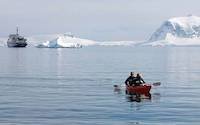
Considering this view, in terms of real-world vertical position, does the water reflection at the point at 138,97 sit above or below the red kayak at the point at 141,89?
below

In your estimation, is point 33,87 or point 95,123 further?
point 33,87

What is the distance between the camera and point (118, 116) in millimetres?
32781

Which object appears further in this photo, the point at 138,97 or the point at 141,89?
the point at 141,89

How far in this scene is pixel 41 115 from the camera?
3269cm

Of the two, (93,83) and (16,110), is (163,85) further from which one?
(16,110)

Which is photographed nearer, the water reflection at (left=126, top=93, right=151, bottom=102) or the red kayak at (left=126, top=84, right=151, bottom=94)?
the water reflection at (left=126, top=93, right=151, bottom=102)

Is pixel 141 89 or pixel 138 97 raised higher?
pixel 141 89

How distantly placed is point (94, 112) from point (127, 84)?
13.9 m

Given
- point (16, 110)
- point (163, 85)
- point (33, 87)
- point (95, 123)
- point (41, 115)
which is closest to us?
point (95, 123)

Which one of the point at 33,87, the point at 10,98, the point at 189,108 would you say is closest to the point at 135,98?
the point at 189,108

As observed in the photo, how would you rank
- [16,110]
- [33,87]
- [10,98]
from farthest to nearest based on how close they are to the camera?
[33,87], [10,98], [16,110]

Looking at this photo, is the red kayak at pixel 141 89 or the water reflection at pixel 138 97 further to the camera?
the red kayak at pixel 141 89

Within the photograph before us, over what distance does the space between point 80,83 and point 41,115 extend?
26.4 m

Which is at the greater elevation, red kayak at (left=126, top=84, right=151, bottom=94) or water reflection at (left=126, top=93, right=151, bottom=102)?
red kayak at (left=126, top=84, right=151, bottom=94)
